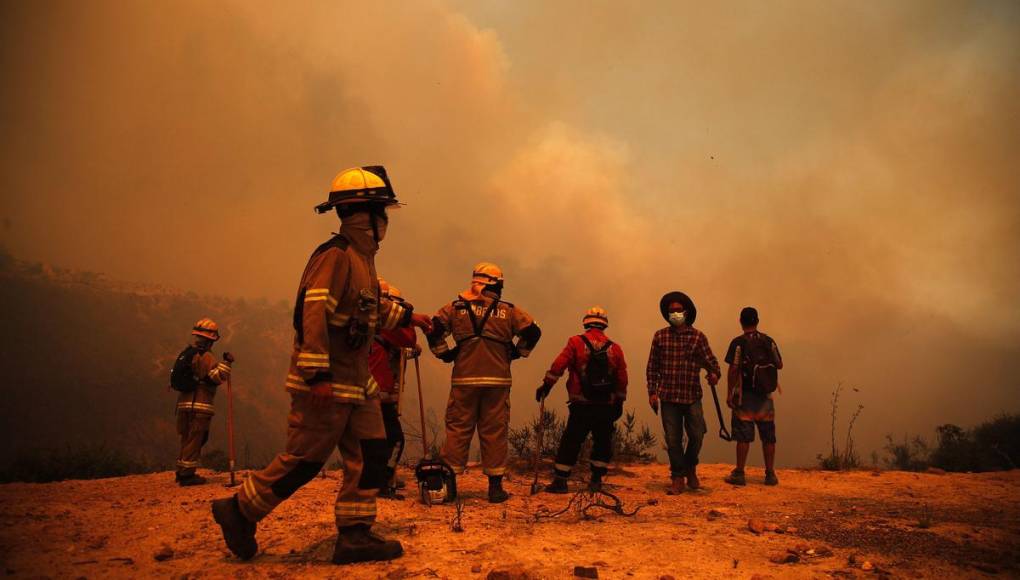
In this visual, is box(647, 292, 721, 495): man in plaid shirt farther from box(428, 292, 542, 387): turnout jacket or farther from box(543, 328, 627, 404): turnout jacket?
box(428, 292, 542, 387): turnout jacket

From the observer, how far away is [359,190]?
5.09 m

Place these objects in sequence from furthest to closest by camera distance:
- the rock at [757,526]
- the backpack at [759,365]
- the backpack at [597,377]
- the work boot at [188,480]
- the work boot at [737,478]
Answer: the work boot at [737,478] < the work boot at [188,480] < the backpack at [759,365] < the backpack at [597,377] < the rock at [757,526]

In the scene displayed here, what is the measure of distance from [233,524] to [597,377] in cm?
493

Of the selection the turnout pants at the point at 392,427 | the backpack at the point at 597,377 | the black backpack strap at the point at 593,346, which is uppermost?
the black backpack strap at the point at 593,346

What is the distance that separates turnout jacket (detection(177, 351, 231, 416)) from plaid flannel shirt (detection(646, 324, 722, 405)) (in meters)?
6.07

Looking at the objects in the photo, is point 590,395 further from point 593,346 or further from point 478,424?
point 478,424

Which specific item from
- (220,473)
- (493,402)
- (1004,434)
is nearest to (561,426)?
(493,402)

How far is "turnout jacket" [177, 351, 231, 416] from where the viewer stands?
9.26 m

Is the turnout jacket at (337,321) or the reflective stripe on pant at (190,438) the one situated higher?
the turnout jacket at (337,321)

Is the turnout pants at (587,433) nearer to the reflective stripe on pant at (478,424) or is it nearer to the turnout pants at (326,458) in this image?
the reflective stripe on pant at (478,424)

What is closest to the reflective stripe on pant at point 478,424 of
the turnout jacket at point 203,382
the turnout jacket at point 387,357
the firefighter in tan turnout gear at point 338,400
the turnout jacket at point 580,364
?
the turnout jacket at point 387,357

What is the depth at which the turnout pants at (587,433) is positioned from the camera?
27.9 feet

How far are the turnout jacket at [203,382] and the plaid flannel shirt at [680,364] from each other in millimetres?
6069

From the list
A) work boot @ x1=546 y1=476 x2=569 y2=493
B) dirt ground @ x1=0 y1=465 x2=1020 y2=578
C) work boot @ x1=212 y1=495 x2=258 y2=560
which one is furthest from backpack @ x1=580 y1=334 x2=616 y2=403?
work boot @ x1=212 y1=495 x2=258 y2=560
